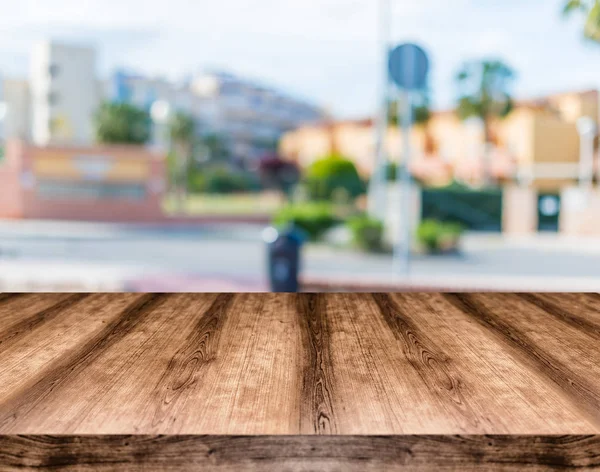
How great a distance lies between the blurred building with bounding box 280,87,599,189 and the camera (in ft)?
93.7

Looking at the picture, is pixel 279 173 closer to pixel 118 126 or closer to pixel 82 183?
pixel 118 126

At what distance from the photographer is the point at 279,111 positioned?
64375 mm

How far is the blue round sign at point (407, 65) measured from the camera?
6199 millimetres

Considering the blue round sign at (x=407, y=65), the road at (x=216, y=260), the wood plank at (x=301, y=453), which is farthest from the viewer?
the road at (x=216, y=260)

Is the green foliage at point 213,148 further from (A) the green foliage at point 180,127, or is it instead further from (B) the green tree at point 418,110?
(B) the green tree at point 418,110

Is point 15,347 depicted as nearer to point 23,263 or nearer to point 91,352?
point 91,352

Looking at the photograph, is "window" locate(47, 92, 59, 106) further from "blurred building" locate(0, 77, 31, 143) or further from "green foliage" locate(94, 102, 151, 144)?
"green foliage" locate(94, 102, 151, 144)

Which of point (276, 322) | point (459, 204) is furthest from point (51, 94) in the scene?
point (276, 322)

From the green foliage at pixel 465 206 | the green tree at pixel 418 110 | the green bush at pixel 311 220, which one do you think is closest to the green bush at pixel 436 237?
the green bush at pixel 311 220

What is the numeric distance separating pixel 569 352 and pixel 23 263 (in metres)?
10.4

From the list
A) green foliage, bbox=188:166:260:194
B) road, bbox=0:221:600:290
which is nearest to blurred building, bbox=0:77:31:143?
green foliage, bbox=188:166:260:194

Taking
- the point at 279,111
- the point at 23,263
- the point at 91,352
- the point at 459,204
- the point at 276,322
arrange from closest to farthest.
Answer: the point at 91,352, the point at 276,322, the point at 23,263, the point at 459,204, the point at 279,111

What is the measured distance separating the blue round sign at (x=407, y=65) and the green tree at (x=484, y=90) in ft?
61.4

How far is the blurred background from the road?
0.26ft
